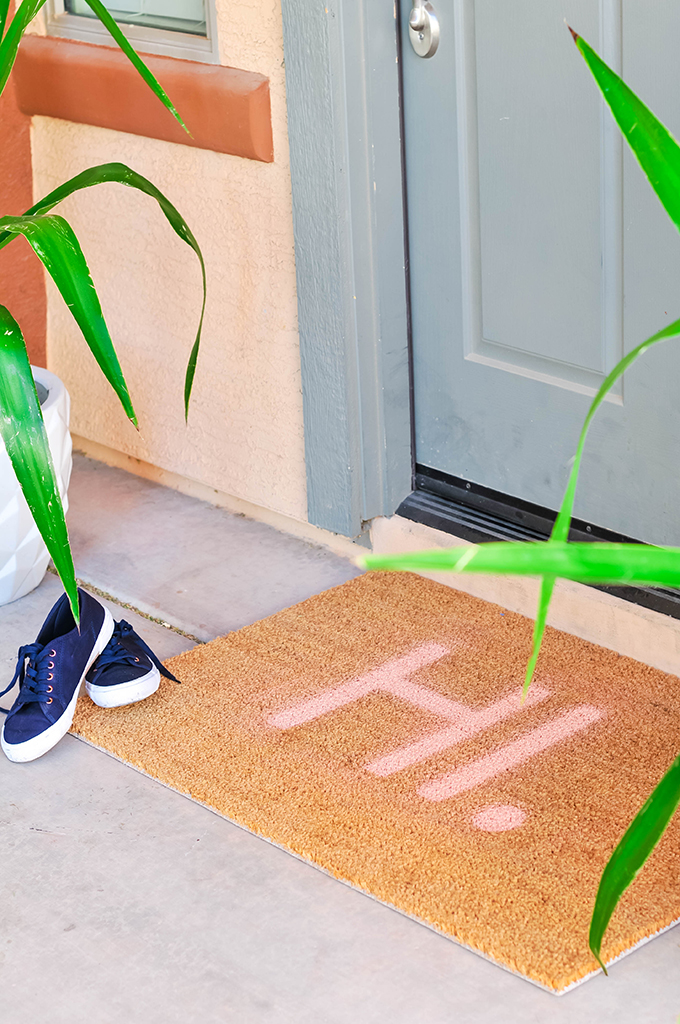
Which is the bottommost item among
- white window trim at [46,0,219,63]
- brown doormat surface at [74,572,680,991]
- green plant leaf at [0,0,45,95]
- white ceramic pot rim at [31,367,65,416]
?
brown doormat surface at [74,572,680,991]

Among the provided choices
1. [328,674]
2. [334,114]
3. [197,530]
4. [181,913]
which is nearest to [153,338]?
[197,530]

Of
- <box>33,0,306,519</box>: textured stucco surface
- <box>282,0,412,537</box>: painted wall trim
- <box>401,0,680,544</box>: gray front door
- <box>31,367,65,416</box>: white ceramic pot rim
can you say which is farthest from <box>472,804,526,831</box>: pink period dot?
<box>31,367,65,416</box>: white ceramic pot rim

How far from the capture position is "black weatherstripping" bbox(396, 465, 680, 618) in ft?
7.32

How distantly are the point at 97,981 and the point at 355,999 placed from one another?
0.31 metres

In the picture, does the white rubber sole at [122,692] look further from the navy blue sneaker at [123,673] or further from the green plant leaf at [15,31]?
the green plant leaf at [15,31]

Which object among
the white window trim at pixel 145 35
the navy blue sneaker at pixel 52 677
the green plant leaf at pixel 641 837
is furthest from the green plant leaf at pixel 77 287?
the green plant leaf at pixel 641 837

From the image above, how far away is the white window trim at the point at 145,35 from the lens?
2502 mm

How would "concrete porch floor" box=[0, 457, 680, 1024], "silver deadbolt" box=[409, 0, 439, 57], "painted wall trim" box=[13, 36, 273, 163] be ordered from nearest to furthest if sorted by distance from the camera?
"concrete porch floor" box=[0, 457, 680, 1024] → "silver deadbolt" box=[409, 0, 439, 57] → "painted wall trim" box=[13, 36, 273, 163]

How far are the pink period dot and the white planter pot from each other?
39.5 inches

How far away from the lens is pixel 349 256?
2309 millimetres

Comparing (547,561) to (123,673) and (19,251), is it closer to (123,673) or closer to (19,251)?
(123,673)

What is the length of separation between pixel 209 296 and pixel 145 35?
55cm

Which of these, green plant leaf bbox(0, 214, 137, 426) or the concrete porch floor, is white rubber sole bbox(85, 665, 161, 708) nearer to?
the concrete porch floor

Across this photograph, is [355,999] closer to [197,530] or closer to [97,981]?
[97,981]
